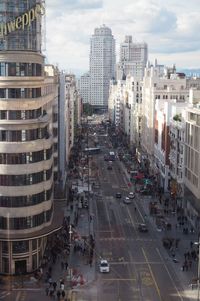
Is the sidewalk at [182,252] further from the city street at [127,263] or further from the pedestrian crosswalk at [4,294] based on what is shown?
the pedestrian crosswalk at [4,294]

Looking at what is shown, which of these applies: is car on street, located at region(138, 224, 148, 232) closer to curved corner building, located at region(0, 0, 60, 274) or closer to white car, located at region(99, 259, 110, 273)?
white car, located at region(99, 259, 110, 273)

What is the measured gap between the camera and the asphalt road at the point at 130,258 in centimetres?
5956

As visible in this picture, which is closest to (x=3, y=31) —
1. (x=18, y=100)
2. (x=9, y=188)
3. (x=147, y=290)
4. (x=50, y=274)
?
(x=18, y=100)

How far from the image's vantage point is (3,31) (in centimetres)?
6394

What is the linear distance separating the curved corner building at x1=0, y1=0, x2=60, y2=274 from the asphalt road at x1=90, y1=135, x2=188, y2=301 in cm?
1012

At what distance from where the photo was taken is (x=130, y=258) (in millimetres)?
71375

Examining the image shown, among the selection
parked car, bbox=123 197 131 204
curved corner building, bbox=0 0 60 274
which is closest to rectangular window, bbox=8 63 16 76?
curved corner building, bbox=0 0 60 274

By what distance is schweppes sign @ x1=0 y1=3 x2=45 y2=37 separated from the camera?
63.9 m

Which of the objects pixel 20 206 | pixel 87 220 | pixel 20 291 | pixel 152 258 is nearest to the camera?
pixel 20 291

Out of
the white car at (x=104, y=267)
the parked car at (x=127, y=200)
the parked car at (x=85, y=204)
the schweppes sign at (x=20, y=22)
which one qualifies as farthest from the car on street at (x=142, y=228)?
the schweppes sign at (x=20, y=22)

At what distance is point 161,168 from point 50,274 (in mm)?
63026

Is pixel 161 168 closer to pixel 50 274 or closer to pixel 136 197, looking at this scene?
pixel 136 197

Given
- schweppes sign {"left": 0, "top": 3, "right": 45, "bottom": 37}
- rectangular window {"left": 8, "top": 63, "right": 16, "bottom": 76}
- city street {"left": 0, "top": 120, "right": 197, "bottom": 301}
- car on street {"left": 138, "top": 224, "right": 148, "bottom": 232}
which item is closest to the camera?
city street {"left": 0, "top": 120, "right": 197, "bottom": 301}

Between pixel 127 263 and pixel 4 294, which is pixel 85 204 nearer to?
pixel 127 263
